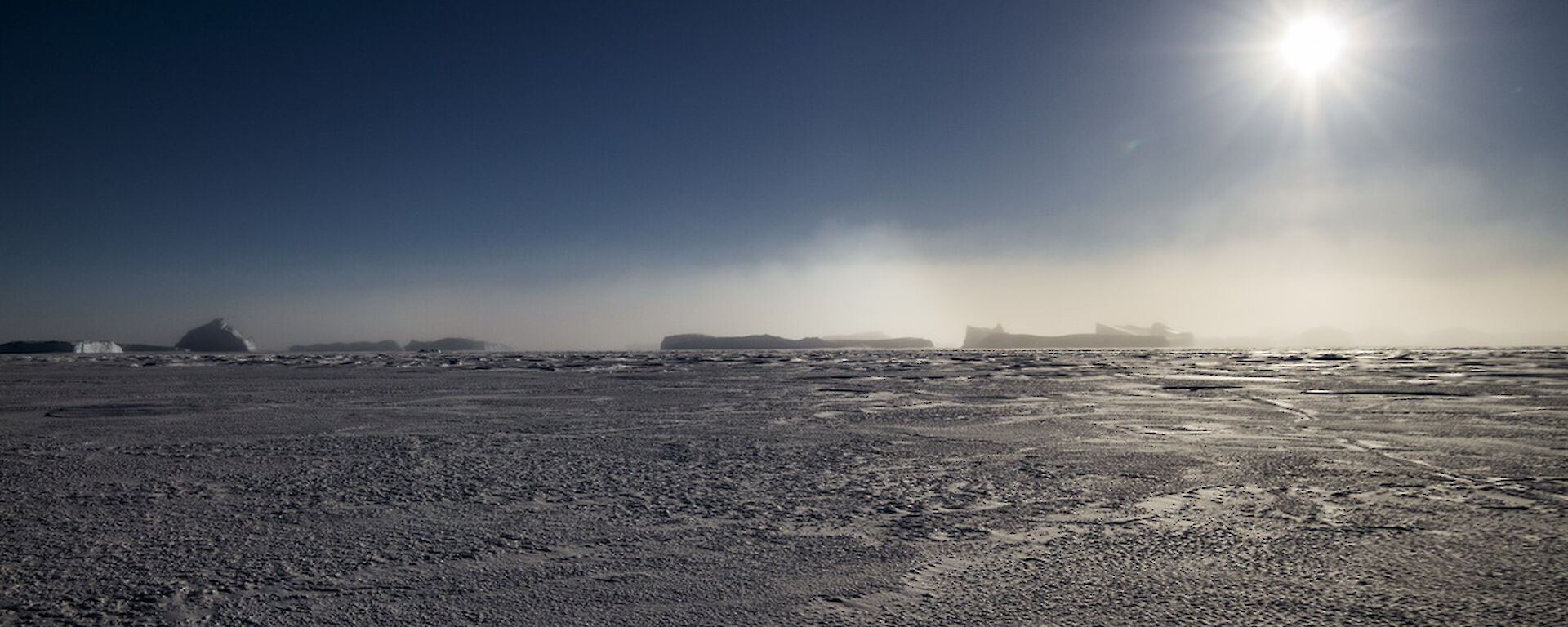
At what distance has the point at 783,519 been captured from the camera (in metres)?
3.95

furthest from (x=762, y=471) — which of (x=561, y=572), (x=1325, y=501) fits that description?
(x=1325, y=501)

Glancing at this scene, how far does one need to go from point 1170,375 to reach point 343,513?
58.3 feet

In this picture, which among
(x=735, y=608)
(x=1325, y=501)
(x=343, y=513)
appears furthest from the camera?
(x=1325, y=501)

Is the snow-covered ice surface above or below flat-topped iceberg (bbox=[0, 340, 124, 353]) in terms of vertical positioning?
below

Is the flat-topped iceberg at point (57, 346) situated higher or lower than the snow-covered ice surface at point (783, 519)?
higher

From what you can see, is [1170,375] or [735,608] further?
[1170,375]

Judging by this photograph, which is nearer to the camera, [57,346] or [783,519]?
[783,519]

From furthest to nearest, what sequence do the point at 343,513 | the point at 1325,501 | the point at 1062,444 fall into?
the point at 1062,444
the point at 1325,501
the point at 343,513

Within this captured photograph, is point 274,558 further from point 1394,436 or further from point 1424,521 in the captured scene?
point 1394,436

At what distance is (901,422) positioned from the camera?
823cm

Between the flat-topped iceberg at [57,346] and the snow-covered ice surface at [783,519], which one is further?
the flat-topped iceberg at [57,346]

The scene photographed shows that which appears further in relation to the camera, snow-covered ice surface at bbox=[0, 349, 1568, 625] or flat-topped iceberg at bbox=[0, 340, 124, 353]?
flat-topped iceberg at bbox=[0, 340, 124, 353]

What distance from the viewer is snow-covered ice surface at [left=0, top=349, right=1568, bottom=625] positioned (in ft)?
8.96

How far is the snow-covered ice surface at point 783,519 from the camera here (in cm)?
273
